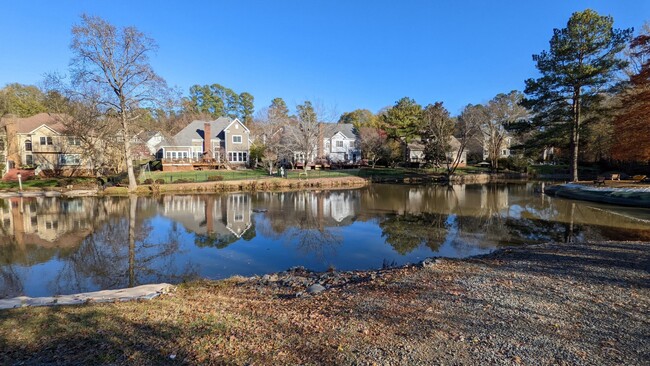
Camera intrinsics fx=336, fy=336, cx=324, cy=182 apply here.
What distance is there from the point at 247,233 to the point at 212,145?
3715 cm

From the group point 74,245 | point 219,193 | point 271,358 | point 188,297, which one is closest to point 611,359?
point 271,358

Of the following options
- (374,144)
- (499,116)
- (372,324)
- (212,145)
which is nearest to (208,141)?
(212,145)

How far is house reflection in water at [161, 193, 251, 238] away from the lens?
16455 mm

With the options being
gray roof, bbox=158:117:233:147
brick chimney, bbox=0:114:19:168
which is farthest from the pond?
gray roof, bbox=158:117:233:147

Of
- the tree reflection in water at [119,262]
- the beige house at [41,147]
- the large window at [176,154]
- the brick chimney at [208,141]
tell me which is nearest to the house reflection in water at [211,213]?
the tree reflection in water at [119,262]

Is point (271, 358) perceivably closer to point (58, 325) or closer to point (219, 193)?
point (58, 325)

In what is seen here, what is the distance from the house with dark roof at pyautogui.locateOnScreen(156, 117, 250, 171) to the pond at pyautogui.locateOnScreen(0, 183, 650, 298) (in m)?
22.1

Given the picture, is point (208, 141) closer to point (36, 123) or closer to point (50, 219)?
point (36, 123)

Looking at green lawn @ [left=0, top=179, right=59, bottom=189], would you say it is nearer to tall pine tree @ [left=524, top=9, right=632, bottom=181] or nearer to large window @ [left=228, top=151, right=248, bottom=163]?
large window @ [left=228, top=151, right=248, bottom=163]

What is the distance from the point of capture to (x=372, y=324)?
16.3ft

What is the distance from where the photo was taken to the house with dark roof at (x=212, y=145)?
157 ft

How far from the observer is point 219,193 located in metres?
30.3

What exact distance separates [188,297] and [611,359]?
675 cm

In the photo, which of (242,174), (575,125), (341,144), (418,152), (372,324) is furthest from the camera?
(418,152)
